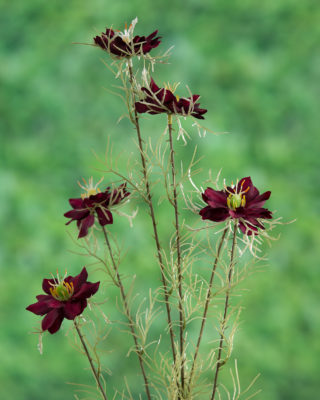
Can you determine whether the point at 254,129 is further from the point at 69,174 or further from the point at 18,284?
the point at 18,284

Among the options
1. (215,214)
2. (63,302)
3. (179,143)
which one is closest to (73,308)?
(63,302)

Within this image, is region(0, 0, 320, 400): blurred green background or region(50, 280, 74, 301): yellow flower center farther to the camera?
region(0, 0, 320, 400): blurred green background

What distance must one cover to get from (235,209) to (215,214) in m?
0.01

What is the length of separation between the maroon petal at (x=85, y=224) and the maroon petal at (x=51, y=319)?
59 millimetres

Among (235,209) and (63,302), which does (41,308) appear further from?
(235,209)

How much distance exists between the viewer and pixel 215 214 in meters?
0.45

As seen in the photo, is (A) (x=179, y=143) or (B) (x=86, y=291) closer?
(B) (x=86, y=291)

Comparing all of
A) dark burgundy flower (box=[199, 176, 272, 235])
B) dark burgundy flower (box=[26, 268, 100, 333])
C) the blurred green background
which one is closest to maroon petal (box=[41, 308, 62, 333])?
dark burgundy flower (box=[26, 268, 100, 333])

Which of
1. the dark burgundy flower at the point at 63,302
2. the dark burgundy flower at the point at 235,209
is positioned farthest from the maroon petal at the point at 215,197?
the dark burgundy flower at the point at 63,302

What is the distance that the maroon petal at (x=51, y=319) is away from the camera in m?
0.45

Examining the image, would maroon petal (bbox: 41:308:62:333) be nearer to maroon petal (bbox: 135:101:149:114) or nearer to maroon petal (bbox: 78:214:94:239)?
maroon petal (bbox: 78:214:94:239)

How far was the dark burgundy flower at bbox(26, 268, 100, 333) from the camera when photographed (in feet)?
1.48

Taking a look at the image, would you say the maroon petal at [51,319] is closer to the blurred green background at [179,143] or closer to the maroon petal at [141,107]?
the maroon petal at [141,107]

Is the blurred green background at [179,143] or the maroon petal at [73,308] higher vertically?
the blurred green background at [179,143]
